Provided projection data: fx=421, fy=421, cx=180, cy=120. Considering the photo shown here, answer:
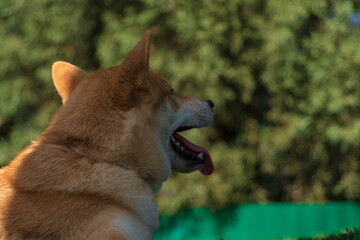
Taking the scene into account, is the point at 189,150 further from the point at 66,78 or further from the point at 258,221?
the point at 258,221

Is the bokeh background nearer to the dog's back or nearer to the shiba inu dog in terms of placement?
the shiba inu dog

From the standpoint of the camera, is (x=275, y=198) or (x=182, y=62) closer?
(x=182, y=62)

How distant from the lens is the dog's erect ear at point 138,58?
7.95 ft

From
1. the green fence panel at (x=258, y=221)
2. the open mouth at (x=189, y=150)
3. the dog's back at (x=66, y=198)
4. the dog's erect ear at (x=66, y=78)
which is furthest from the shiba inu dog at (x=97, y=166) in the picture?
the green fence panel at (x=258, y=221)

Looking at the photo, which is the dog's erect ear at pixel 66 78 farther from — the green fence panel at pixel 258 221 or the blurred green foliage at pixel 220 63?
the green fence panel at pixel 258 221

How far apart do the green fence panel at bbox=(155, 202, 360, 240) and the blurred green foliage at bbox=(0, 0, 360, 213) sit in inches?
10.7

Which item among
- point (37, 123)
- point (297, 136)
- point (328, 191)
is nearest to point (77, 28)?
point (37, 123)

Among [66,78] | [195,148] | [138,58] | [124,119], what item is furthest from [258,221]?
[138,58]

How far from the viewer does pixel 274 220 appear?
7.54 metres

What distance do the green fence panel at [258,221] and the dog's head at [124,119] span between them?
4796 mm

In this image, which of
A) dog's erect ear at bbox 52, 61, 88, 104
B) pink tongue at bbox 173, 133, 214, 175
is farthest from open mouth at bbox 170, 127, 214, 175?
dog's erect ear at bbox 52, 61, 88, 104

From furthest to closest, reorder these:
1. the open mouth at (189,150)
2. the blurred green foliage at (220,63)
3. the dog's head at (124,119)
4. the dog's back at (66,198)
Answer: the blurred green foliage at (220,63)
the open mouth at (189,150)
the dog's head at (124,119)
the dog's back at (66,198)

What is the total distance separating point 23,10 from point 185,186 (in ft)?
13.9

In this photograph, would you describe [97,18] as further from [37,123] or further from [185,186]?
[185,186]
